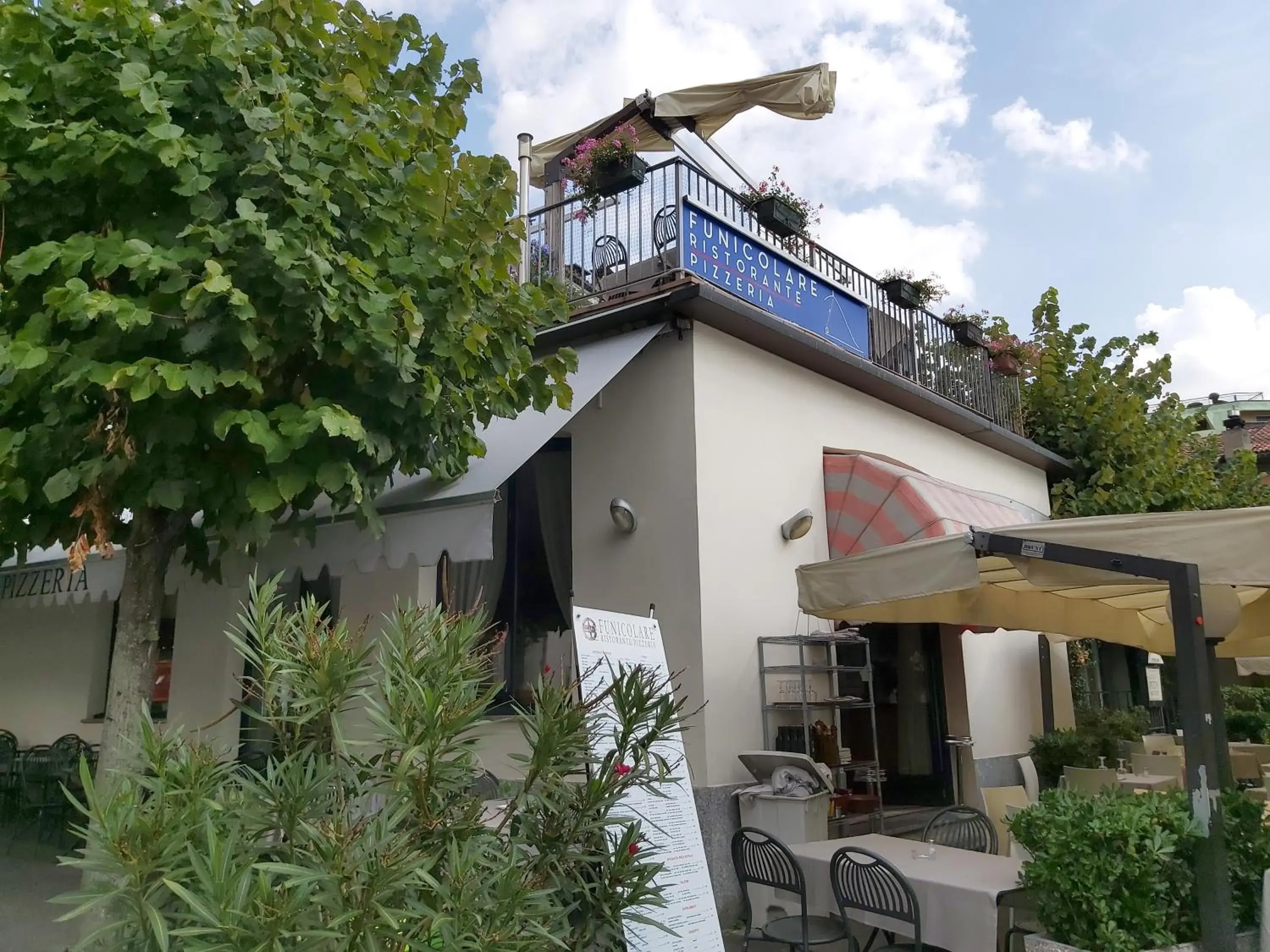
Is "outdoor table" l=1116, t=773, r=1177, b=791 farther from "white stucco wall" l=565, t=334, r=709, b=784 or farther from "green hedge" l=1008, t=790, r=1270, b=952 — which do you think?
"white stucco wall" l=565, t=334, r=709, b=784

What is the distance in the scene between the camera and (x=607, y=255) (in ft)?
28.2

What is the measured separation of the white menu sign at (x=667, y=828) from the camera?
4.66 metres

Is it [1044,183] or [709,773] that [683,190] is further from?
[1044,183]

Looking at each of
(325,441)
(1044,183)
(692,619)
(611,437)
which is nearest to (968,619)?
(692,619)

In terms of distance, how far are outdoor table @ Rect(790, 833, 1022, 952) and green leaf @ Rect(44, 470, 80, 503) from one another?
15.4ft

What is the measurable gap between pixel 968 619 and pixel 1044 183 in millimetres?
7089

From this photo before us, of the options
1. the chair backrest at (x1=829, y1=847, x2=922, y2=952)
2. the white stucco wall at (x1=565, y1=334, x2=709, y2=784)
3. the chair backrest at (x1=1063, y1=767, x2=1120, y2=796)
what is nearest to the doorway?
the chair backrest at (x1=1063, y1=767, x2=1120, y2=796)

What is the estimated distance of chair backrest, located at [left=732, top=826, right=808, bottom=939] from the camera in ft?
17.7

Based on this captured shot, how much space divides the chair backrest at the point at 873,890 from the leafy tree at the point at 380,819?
202 centimetres

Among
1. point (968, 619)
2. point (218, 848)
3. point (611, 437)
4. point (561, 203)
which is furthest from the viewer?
point (561, 203)

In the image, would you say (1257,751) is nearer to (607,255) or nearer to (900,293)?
(900,293)

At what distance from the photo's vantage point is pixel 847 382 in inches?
373

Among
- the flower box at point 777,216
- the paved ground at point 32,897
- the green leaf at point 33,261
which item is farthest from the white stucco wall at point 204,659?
the flower box at point 777,216

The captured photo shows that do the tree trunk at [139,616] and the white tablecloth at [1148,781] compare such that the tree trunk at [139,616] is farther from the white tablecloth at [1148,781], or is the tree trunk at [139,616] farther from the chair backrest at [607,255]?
the white tablecloth at [1148,781]
